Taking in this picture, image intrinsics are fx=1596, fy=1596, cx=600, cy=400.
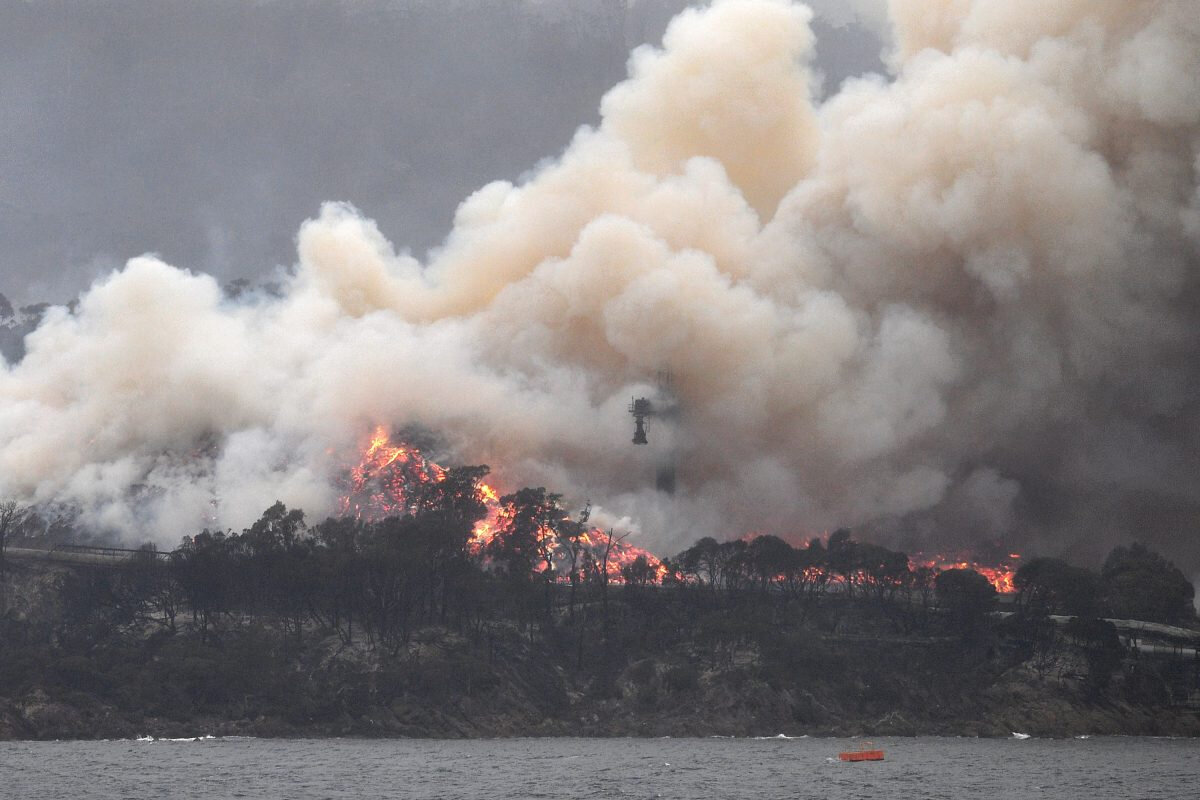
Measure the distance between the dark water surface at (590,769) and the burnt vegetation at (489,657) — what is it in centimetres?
750

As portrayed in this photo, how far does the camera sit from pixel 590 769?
141 m

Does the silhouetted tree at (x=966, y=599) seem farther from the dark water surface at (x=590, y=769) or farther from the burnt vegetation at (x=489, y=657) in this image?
the dark water surface at (x=590, y=769)

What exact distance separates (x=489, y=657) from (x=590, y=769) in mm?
50928

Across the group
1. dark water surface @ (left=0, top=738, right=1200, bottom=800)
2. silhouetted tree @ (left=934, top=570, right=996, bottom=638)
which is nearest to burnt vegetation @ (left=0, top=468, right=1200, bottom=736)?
silhouetted tree @ (left=934, top=570, right=996, bottom=638)

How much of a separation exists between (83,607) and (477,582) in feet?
158

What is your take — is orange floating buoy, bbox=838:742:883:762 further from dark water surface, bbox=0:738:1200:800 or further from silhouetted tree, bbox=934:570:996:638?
silhouetted tree, bbox=934:570:996:638

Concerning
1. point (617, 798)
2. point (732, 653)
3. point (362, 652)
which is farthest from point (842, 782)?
point (362, 652)

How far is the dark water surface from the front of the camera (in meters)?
123

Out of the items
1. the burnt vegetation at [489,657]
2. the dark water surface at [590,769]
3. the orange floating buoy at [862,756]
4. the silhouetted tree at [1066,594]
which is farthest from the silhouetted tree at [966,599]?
the orange floating buoy at [862,756]

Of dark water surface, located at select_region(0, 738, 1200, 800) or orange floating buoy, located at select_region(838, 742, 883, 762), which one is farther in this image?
orange floating buoy, located at select_region(838, 742, 883, 762)

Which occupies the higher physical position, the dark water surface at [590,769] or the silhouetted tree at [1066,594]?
the silhouetted tree at [1066,594]

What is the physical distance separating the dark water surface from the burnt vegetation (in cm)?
750

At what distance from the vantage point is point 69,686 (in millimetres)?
175625

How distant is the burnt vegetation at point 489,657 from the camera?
17875 centimetres
